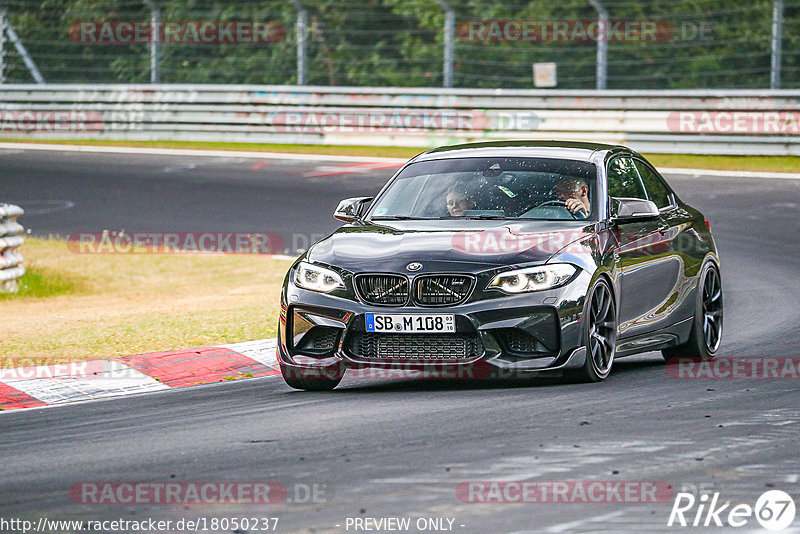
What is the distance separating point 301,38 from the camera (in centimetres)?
2719

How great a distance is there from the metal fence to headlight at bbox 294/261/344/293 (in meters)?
15.8

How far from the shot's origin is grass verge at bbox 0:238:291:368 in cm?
1114

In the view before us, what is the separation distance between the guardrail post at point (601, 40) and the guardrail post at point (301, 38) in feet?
18.4

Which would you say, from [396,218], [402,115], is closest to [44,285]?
[396,218]

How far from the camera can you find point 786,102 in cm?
2286

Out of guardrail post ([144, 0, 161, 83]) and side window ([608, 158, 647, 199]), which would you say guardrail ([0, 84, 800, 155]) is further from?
side window ([608, 158, 647, 199])

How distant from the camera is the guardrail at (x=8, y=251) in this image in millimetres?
15109

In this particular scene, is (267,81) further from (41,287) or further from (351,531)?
(351,531)

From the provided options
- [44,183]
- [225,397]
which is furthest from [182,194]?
[225,397]

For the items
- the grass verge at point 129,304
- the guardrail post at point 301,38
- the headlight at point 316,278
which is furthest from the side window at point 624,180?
the guardrail post at point 301,38

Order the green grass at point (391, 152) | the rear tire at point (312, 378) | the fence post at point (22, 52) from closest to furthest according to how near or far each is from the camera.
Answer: the rear tire at point (312, 378) → the green grass at point (391, 152) → the fence post at point (22, 52)

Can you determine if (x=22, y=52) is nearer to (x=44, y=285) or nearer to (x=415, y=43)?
(x=415, y=43)

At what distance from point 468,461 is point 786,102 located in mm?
17577

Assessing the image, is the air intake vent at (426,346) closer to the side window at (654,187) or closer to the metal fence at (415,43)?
the side window at (654,187)
